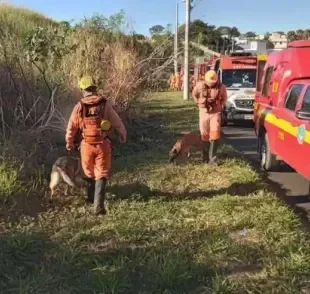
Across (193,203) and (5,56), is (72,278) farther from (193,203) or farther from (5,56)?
(5,56)

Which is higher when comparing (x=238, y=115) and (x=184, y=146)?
(x=184, y=146)

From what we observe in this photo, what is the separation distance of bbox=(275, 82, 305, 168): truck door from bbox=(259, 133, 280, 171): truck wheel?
0.77 m

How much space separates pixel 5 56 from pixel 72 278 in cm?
606

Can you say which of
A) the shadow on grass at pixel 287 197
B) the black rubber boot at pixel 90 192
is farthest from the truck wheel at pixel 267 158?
the black rubber boot at pixel 90 192

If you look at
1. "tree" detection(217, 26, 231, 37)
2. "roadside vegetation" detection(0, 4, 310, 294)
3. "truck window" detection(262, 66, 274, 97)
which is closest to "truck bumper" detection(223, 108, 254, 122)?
"roadside vegetation" detection(0, 4, 310, 294)

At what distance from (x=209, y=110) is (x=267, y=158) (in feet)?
4.68

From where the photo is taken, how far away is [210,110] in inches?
372

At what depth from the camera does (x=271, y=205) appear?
6668 mm

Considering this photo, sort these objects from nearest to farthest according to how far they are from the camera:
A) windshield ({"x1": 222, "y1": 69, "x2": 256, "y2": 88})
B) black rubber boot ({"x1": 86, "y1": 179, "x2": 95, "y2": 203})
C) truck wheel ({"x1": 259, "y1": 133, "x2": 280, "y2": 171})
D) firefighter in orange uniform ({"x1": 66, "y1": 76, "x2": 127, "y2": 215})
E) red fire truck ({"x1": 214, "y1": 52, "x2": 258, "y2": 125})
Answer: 1. firefighter in orange uniform ({"x1": 66, "y1": 76, "x2": 127, "y2": 215})
2. black rubber boot ({"x1": 86, "y1": 179, "x2": 95, "y2": 203})
3. truck wheel ({"x1": 259, "y1": 133, "x2": 280, "y2": 171})
4. red fire truck ({"x1": 214, "y1": 52, "x2": 258, "y2": 125})
5. windshield ({"x1": 222, "y1": 69, "x2": 256, "y2": 88})

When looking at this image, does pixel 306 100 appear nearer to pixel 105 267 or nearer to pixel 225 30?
pixel 105 267

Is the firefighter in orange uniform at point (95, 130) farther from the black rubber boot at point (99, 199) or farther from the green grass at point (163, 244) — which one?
the green grass at point (163, 244)

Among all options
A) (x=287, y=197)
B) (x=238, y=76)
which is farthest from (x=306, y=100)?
(x=238, y=76)

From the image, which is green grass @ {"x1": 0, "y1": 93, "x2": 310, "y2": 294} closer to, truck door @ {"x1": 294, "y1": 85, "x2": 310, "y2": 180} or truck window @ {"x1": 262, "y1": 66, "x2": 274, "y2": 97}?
truck door @ {"x1": 294, "y1": 85, "x2": 310, "y2": 180}

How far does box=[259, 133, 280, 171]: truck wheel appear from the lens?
380 inches
